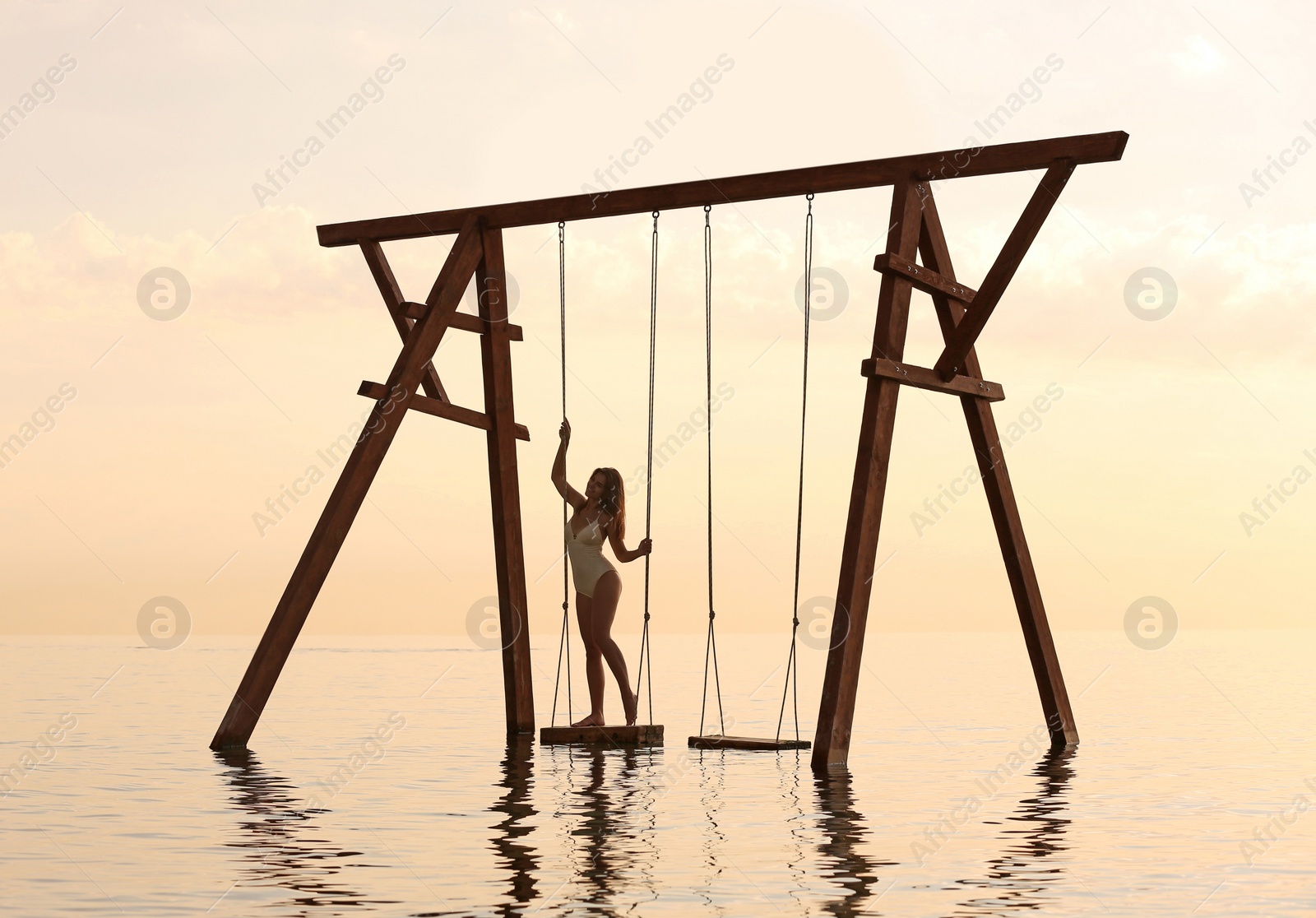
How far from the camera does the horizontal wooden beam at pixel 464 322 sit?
1328 cm

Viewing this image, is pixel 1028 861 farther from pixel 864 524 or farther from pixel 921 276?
pixel 921 276

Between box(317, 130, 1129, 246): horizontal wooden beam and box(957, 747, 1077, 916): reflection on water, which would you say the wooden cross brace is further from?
box(957, 747, 1077, 916): reflection on water

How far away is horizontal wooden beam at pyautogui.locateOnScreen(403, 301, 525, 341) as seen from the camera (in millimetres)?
13281

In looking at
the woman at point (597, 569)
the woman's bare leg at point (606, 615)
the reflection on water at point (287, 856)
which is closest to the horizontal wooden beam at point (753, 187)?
the woman at point (597, 569)

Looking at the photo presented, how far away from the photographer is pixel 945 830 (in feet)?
28.5

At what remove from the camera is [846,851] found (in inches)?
307

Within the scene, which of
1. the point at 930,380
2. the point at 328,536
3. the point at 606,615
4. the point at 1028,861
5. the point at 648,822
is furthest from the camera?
the point at 606,615

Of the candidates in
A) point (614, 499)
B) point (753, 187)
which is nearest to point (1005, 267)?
point (753, 187)

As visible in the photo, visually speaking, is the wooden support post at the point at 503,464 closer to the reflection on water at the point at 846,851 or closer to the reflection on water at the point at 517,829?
the reflection on water at the point at 517,829

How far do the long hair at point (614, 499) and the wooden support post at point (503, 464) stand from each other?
44.7 inches

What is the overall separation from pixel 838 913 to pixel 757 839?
1880mm

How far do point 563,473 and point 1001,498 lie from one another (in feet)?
11.2

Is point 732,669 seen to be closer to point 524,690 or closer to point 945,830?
point 524,690

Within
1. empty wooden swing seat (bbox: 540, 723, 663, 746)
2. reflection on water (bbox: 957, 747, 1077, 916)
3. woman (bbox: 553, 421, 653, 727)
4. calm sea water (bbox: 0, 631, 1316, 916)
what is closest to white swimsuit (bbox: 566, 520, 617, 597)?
woman (bbox: 553, 421, 653, 727)
